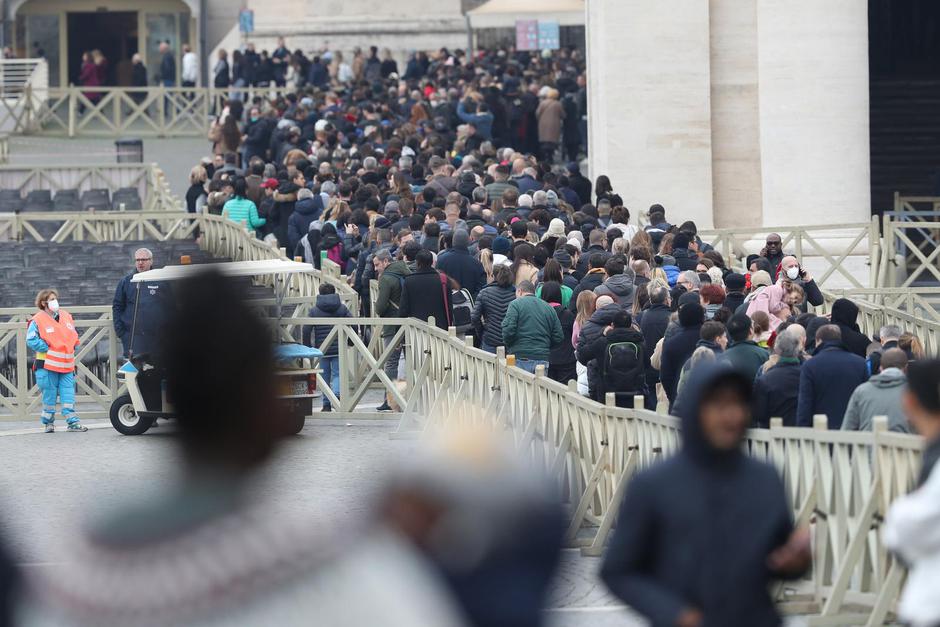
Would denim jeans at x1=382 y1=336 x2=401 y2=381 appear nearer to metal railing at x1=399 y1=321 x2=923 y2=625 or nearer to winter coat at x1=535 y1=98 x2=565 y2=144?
metal railing at x1=399 y1=321 x2=923 y2=625

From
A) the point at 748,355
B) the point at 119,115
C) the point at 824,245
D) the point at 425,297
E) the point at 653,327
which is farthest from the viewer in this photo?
the point at 119,115

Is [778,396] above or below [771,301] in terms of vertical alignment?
below

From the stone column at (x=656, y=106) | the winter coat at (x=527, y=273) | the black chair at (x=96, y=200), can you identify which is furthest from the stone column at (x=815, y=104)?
the black chair at (x=96, y=200)

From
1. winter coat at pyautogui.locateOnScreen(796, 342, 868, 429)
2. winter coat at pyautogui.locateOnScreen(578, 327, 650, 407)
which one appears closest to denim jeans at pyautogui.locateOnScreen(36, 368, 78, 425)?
winter coat at pyautogui.locateOnScreen(578, 327, 650, 407)

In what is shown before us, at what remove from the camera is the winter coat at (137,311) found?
1550 centimetres

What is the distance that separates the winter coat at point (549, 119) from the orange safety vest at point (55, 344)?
49.1 feet

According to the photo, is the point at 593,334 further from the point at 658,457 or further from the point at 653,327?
the point at 658,457

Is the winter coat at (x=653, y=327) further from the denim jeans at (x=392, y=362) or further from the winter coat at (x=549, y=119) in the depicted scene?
the winter coat at (x=549, y=119)

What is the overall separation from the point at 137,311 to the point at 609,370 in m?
5.00

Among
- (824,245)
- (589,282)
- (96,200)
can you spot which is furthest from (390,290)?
(96,200)

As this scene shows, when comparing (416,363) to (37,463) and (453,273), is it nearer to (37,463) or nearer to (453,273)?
(453,273)

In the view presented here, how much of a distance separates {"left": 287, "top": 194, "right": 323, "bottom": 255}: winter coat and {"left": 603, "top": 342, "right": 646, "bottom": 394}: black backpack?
965 cm

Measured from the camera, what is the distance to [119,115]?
4066cm

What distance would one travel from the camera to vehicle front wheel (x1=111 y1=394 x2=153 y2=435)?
15164 mm
